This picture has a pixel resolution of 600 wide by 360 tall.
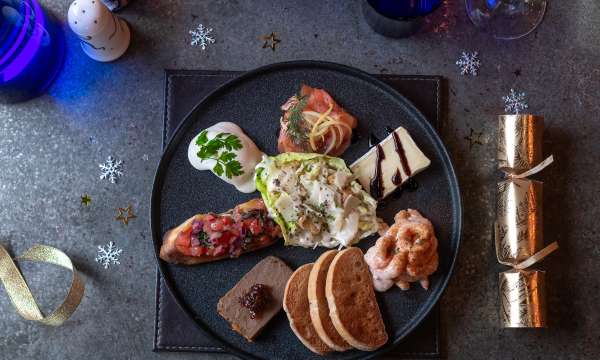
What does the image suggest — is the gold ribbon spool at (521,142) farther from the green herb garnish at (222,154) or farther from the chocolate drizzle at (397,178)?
the green herb garnish at (222,154)

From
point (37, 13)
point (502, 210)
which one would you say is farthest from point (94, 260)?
point (502, 210)

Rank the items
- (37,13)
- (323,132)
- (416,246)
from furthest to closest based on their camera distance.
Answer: (37,13) < (323,132) < (416,246)

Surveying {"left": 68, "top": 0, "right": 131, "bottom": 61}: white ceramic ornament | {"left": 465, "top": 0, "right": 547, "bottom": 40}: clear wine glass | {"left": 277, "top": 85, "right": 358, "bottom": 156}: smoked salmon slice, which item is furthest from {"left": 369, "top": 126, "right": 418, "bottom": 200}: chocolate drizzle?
{"left": 68, "top": 0, "right": 131, "bottom": 61}: white ceramic ornament

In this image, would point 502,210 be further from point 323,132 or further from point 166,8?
point 166,8

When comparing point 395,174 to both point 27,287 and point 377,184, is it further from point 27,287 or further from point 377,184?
point 27,287

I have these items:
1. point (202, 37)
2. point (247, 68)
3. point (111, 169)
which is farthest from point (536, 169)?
point (111, 169)

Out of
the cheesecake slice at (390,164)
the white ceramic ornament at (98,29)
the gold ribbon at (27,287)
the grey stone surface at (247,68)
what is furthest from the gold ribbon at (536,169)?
the gold ribbon at (27,287)

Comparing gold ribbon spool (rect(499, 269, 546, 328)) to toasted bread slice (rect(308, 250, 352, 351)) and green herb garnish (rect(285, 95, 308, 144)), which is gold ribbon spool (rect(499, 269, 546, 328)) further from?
green herb garnish (rect(285, 95, 308, 144))
